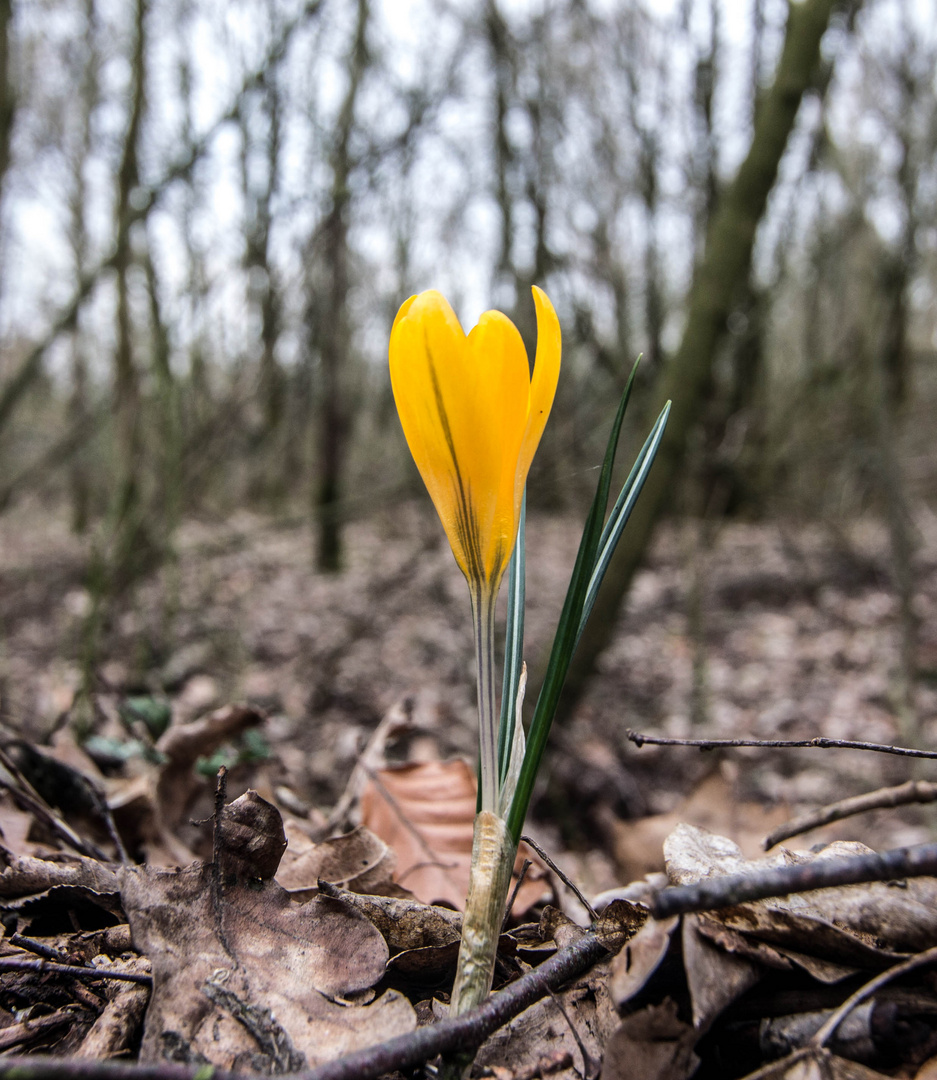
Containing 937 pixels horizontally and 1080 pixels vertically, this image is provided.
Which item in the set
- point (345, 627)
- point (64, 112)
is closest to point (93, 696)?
point (345, 627)

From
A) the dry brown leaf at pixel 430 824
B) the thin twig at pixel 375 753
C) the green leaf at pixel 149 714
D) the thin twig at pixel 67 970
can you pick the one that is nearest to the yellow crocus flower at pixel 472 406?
the thin twig at pixel 67 970

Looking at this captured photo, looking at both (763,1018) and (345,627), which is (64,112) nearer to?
(345,627)

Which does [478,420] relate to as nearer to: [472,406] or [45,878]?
[472,406]

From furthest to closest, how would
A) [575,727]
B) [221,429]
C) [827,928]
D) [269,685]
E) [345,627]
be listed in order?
[345,627] → [269,685] → [575,727] → [221,429] → [827,928]

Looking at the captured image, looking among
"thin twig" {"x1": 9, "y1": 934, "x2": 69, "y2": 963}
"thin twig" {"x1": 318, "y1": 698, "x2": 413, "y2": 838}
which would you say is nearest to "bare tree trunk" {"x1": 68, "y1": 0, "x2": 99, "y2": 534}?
"thin twig" {"x1": 318, "y1": 698, "x2": 413, "y2": 838}

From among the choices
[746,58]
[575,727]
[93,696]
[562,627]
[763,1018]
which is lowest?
[575,727]

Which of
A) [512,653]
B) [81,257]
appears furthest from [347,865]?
[81,257]

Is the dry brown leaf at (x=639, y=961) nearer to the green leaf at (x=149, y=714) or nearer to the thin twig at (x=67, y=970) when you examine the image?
the thin twig at (x=67, y=970)
